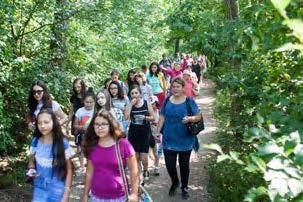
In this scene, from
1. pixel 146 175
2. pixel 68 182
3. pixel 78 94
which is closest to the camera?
pixel 68 182

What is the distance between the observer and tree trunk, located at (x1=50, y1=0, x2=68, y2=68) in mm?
9133

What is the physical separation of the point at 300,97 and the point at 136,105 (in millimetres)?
4943

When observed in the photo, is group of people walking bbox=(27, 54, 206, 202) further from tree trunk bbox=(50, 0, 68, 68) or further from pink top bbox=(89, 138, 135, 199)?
tree trunk bbox=(50, 0, 68, 68)

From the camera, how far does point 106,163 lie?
4.33 meters

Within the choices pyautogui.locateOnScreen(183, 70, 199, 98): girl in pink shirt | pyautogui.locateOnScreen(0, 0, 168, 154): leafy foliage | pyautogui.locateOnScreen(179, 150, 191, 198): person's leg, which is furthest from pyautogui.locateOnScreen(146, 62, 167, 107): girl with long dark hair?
pyautogui.locateOnScreen(179, 150, 191, 198): person's leg

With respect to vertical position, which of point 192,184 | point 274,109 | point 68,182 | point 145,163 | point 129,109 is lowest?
point 192,184

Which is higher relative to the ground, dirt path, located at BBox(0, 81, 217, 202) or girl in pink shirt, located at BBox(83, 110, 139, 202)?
girl in pink shirt, located at BBox(83, 110, 139, 202)

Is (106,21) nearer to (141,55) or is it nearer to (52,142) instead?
(52,142)

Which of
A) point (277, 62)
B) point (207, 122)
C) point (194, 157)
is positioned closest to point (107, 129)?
point (277, 62)

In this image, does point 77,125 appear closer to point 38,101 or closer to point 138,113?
→ point 38,101

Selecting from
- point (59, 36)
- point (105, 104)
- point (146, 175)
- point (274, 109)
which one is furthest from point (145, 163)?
point (274, 109)

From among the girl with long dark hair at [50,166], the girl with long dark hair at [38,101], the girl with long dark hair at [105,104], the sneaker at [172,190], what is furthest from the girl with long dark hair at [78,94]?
the girl with long dark hair at [50,166]

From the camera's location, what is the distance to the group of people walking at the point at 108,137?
172 inches

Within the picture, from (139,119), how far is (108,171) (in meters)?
2.92
